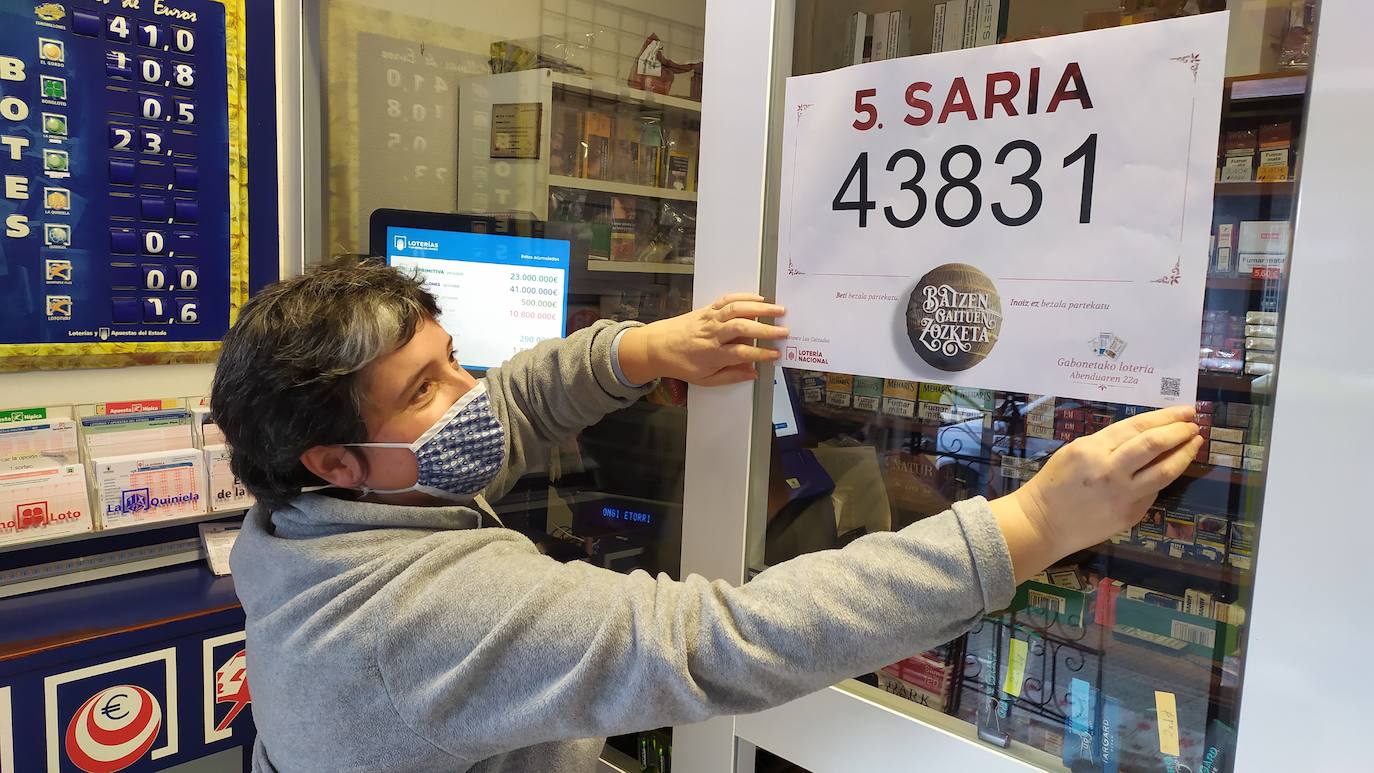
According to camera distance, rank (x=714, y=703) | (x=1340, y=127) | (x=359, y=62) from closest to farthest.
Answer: (x=1340, y=127) → (x=714, y=703) → (x=359, y=62)

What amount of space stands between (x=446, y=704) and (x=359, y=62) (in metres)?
1.80

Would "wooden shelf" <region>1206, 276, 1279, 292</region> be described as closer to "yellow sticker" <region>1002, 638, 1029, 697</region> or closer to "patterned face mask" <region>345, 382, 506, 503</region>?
"yellow sticker" <region>1002, 638, 1029, 697</region>

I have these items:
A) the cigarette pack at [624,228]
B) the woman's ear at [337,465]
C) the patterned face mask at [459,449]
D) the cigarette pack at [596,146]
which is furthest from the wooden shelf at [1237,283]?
the cigarette pack at [596,146]

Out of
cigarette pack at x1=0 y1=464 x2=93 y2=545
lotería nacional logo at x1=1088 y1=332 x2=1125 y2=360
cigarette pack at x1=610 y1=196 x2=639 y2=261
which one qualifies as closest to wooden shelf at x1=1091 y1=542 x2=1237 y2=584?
lotería nacional logo at x1=1088 y1=332 x2=1125 y2=360

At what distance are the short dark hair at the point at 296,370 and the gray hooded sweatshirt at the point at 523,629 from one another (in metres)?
0.06

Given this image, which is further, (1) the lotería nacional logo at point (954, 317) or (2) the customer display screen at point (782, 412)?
(2) the customer display screen at point (782, 412)

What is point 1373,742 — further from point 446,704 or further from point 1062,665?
point 446,704

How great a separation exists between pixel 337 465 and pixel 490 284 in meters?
0.89

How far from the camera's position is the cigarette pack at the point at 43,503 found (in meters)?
1.70

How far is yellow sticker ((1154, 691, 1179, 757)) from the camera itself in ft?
2.86

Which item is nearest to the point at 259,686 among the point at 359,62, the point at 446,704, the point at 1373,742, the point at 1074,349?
the point at 446,704

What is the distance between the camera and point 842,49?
1.04 m

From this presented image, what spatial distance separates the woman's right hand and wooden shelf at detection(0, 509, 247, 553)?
1818 millimetres

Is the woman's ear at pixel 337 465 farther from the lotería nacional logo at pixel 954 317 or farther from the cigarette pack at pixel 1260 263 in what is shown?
the cigarette pack at pixel 1260 263
